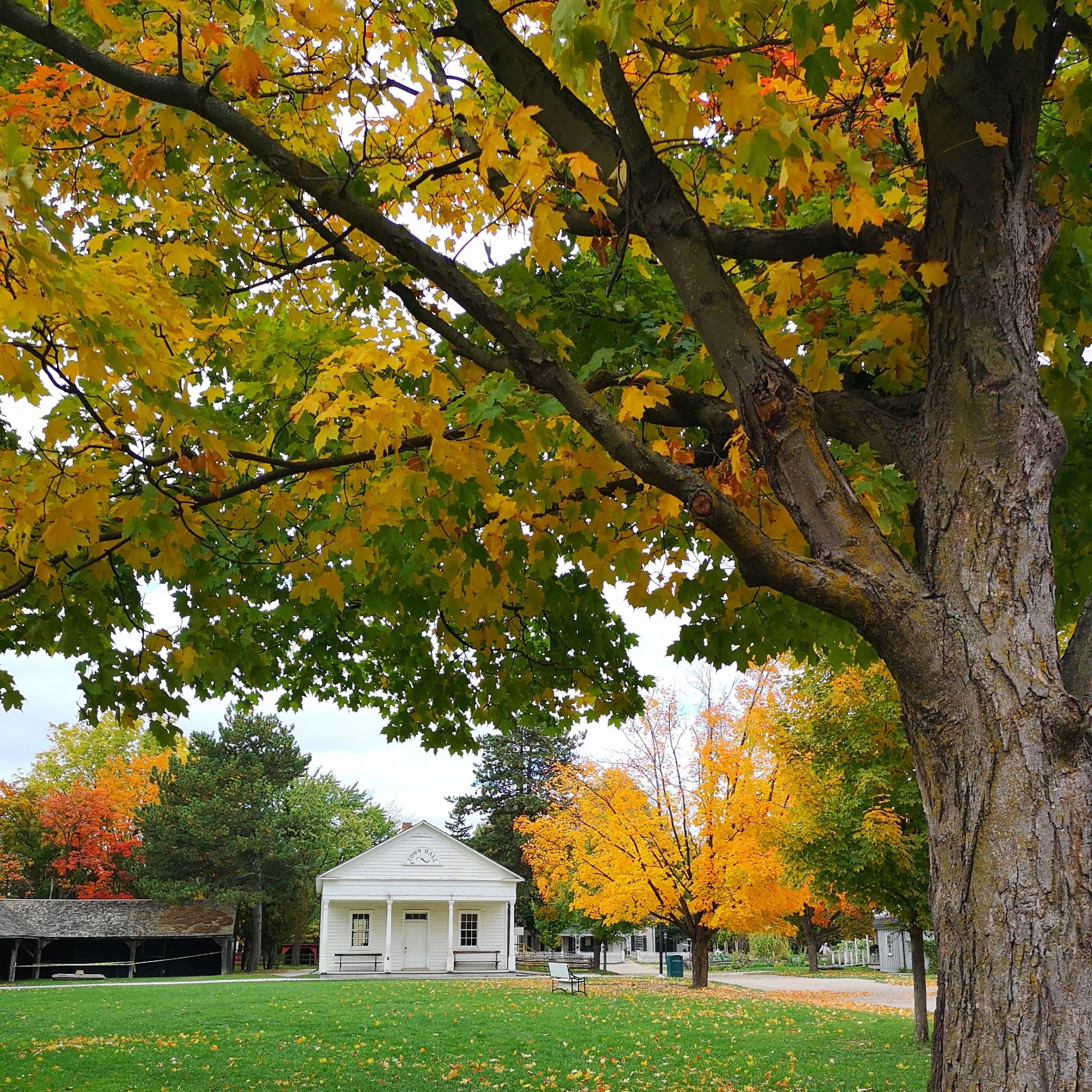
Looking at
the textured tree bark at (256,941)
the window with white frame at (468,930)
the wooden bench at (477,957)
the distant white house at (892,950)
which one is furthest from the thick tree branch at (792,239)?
the distant white house at (892,950)

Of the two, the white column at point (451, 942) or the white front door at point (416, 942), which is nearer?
the white column at point (451, 942)

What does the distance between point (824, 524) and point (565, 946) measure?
212 feet

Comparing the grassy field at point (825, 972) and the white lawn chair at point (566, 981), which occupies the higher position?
the white lawn chair at point (566, 981)

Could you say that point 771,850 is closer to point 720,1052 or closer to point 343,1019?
point 720,1052

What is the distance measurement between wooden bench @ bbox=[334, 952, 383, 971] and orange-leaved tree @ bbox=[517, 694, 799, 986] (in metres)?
13.9

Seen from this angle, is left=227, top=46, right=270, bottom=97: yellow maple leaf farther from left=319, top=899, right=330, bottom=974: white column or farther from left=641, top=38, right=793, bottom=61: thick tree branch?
left=319, top=899, right=330, bottom=974: white column

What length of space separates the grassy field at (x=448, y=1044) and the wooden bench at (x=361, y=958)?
13.6 m

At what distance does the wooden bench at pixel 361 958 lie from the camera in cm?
3391

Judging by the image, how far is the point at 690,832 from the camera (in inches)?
886

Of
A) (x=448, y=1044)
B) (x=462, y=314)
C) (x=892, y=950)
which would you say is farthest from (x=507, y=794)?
(x=462, y=314)

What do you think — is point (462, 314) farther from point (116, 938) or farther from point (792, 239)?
point (116, 938)

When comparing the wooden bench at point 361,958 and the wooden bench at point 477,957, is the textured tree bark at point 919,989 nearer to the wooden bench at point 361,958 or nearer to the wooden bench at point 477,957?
the wooden bench at point 477,957

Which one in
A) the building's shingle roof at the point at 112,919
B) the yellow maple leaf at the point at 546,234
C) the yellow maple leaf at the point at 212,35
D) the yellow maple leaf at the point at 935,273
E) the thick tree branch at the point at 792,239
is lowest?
the building's shingle roof at the point at 112,919

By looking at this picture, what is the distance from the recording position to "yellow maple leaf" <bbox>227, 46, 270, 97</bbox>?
336cm
